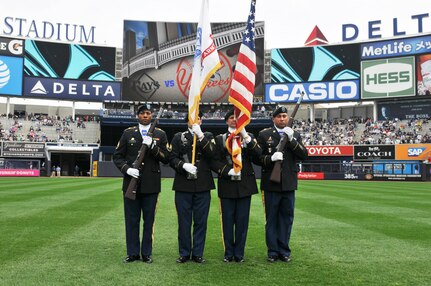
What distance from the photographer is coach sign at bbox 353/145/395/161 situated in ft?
143

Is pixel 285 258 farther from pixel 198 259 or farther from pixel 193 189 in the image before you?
pixel 193 189

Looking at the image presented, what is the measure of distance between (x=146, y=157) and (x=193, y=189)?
0.85 metres

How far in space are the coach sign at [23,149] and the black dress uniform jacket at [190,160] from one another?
43.3 m

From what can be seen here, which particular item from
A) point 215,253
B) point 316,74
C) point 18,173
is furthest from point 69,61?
point 215,253

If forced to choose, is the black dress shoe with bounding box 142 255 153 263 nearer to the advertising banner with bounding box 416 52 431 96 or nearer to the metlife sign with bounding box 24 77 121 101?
the advertising banner with bounding box 416 52 431 96

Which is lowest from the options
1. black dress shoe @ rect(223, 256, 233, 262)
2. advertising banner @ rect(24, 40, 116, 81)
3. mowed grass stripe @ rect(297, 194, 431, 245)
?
mowed grass stripe @ rect(297, 194, 431, 245)

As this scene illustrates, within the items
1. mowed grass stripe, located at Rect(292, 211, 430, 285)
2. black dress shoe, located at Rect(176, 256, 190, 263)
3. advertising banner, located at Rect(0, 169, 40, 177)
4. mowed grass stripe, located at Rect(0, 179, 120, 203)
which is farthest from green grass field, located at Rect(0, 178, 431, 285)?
advertising banner, located at Rect(0, 169, 40, 177)

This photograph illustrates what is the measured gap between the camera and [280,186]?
636 cm

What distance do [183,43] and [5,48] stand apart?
21.0 metres

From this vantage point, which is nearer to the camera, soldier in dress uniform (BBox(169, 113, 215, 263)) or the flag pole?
soldier in dress uniform (BBox(169, 113, 215, 263))

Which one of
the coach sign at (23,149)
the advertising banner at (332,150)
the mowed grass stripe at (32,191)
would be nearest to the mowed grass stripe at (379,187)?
the mowed grass stripe at (32,191)

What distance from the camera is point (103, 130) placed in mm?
50844

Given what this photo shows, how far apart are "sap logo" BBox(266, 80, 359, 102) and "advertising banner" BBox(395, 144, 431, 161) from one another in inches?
422

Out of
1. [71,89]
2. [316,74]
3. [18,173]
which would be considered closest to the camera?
[18,173]
